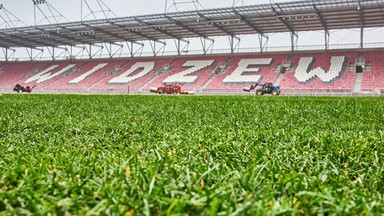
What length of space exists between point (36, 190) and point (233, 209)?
2.89 feet

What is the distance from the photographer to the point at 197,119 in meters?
6.37

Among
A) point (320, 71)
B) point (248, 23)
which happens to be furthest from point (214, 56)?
point (320, 71)

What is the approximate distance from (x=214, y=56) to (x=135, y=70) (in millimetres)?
12030

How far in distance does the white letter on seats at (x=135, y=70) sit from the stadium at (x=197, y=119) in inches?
12.5

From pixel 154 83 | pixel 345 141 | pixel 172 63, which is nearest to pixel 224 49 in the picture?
pixel 172 63

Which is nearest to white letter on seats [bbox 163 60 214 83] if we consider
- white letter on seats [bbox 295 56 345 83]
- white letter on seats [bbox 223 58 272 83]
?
white letter on seats [bbox 223 58 272 83]

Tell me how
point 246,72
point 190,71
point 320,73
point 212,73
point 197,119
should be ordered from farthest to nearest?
point 190,71 < point 212,73 < point 246,72 < point 320,73 < point 197,119

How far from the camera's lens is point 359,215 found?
1277 mm

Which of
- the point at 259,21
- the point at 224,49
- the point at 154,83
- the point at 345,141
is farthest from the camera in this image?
the point at 224,49

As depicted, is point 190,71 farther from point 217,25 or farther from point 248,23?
point 248,23

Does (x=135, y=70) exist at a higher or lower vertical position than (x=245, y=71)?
higher

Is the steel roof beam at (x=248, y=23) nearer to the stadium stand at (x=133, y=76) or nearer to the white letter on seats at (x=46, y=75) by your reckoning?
the stadium stand at (x=133, y=76)

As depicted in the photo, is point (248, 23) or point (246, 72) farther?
point (246, 72)

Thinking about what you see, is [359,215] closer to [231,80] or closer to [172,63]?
[231,80]
